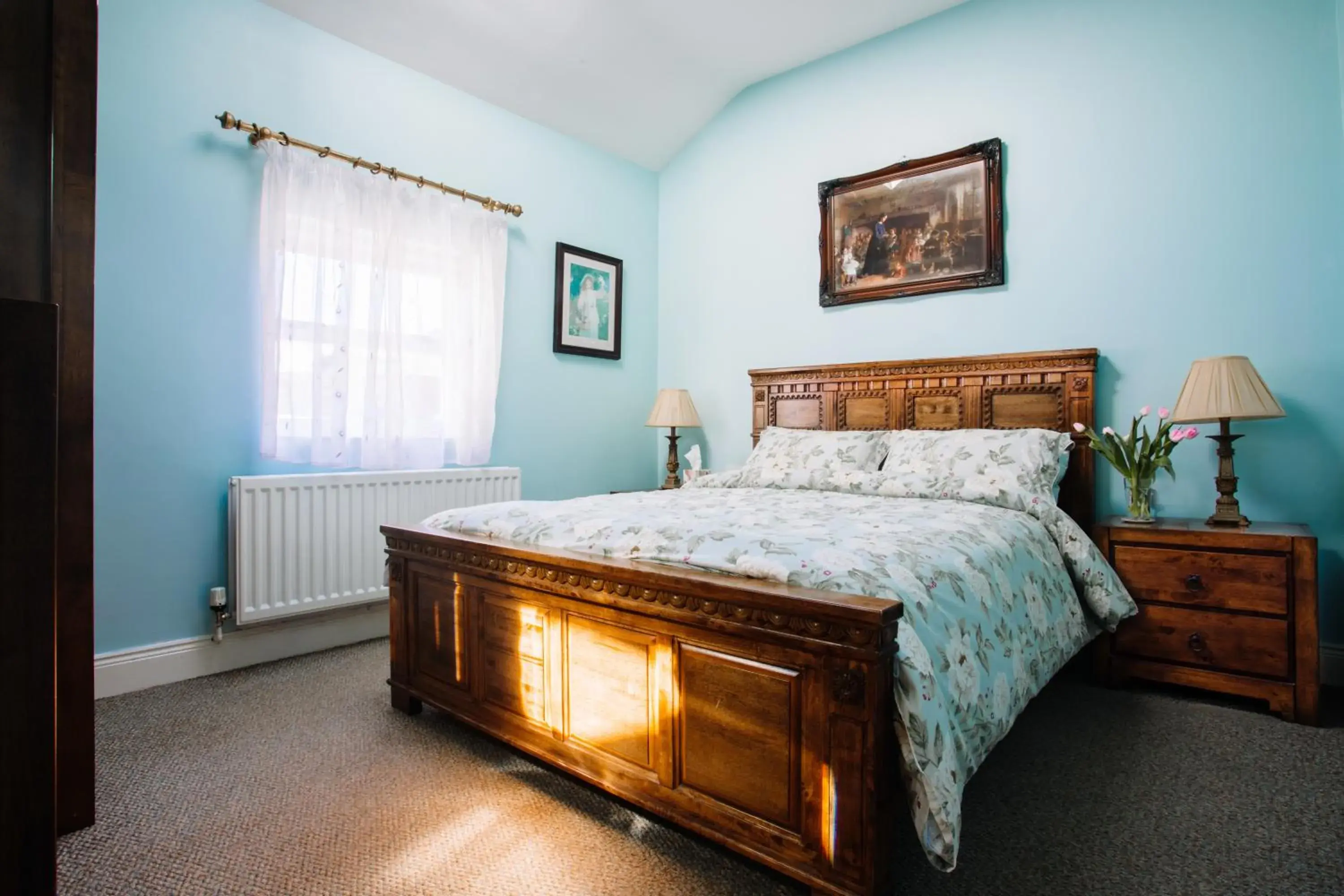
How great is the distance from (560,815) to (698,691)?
1.81 ft

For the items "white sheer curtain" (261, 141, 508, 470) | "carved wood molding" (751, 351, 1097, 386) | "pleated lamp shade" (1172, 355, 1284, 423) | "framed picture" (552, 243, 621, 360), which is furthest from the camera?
"framed picture" (552, 243, 621, 360)

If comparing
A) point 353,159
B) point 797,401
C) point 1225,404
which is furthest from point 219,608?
point 1225,404

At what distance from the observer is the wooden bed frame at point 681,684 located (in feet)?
3.88

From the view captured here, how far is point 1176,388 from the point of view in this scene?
8.84 feet

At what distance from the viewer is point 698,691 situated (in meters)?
1.41

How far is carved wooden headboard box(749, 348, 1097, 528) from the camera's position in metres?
2.85

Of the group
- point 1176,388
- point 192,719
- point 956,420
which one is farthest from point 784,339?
point 192,719

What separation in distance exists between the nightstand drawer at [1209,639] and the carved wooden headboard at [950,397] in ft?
1.75

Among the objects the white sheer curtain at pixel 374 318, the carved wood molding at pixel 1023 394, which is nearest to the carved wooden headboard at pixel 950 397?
the carved wood molding at pixel 1023 394

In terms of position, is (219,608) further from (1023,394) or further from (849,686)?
(1023,394)

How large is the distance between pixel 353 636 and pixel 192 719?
2.84 ft

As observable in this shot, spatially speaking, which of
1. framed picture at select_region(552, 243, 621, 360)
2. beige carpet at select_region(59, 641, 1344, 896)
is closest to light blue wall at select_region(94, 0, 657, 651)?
beige carpet at select_region(59, 641, 1344, 896)

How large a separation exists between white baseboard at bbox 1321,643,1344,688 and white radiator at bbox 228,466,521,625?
11.9 feet

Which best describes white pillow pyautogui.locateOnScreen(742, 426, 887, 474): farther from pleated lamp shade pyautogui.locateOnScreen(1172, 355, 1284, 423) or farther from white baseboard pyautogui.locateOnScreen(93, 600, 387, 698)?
white baseboard pyautogui.locateOnScreen(93, 600, 387, 698)
